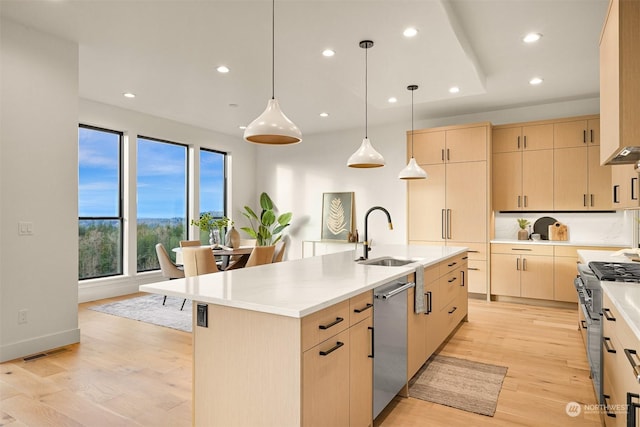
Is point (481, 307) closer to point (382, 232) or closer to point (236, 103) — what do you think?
point (382, 232)

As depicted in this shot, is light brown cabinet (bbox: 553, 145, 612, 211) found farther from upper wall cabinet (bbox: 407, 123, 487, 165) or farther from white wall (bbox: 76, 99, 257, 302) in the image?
white wall (bbox: 76, 99, 257, 302)

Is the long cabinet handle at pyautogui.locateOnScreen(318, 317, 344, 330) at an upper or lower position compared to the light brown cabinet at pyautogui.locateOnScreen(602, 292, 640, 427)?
upper

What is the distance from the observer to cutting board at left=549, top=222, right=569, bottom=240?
537cm

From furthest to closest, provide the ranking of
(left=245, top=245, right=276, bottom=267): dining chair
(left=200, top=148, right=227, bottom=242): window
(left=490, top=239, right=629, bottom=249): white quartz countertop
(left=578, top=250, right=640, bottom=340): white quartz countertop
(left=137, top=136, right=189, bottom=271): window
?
(left=200, top=148, right=227, bottom=242): window
(left=137, top=136, right=189, bottom=271): window
(left=490, top=239, right=629, bottom=249): white quartz countertop
(left=245, top=245, right=276, bottom=267): dining chair
(left=578, top=250, right=640, bottom=340): white quartz countertop

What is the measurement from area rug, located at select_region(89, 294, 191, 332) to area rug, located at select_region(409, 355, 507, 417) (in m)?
2.49

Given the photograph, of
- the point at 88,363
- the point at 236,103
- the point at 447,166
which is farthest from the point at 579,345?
the point at 236,103

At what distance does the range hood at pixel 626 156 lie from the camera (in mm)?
1999

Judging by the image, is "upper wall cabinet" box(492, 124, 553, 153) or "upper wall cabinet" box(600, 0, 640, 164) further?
"upper wall cabinet" box(492, 124, 553, 153)

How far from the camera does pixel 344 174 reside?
734cm

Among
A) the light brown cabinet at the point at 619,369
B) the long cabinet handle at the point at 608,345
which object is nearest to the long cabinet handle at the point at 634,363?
the light brown cabinet at the point at 619,369

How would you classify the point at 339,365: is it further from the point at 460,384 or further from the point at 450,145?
the point at 450,145

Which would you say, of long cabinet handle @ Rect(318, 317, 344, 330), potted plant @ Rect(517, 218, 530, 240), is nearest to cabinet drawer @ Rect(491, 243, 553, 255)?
potted plant @ Rect(517, 218, 530, 240)

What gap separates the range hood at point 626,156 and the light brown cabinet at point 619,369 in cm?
79

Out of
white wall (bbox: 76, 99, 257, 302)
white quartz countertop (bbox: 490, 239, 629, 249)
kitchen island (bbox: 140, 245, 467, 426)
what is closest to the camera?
kitchen island (bbox: 140, 245, 467, 426)
